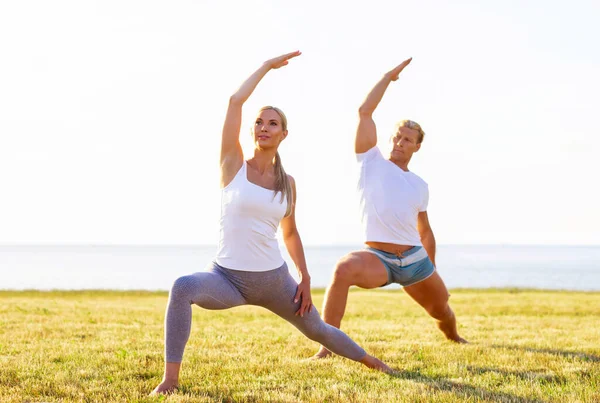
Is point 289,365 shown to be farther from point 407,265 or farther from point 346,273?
point 407,265

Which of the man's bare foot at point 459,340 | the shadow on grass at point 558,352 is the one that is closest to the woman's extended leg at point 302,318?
the shadow on grass at point 558,352

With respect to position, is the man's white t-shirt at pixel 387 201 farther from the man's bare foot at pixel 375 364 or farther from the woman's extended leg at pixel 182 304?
the woman's extended leg at pixel 182 304

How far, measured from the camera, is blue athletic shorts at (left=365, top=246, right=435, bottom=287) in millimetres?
6965

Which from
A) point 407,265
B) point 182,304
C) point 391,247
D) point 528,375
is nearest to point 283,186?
point 182,304

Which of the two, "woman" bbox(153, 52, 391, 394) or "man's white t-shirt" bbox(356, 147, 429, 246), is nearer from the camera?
"woman" bbox(153, 52, 391, 394)

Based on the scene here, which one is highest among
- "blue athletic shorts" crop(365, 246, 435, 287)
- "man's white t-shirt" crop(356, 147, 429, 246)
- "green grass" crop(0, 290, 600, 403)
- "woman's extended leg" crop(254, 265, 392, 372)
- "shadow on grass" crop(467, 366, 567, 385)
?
"man's white t-shirt" crop(356, 147, 429, 246)

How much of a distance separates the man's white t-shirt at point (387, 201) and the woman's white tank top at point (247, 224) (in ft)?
6.45

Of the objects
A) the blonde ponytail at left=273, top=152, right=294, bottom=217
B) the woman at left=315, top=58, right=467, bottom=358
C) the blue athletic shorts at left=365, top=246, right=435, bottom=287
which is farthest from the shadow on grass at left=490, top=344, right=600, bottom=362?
the blonde ponytail at left=273, top=152, right=294, bottom=217

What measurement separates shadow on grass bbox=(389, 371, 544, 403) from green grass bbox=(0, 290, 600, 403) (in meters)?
0.01

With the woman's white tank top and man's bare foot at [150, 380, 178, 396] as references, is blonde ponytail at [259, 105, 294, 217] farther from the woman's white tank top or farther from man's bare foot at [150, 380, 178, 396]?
man's bare foot at [150, 380, 178, 396]

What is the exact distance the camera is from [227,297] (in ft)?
17.1

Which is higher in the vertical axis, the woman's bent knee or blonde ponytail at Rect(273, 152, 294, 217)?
blonde ponytail at Rect(273, 152, 294, 217)

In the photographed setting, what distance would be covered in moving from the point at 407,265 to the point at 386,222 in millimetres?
504

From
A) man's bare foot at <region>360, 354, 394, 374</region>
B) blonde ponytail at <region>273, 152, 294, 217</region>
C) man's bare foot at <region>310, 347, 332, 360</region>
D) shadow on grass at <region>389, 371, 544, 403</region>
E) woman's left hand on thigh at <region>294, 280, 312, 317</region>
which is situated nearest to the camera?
shadow on grass at <region>389, 371, 544, 403</region>
